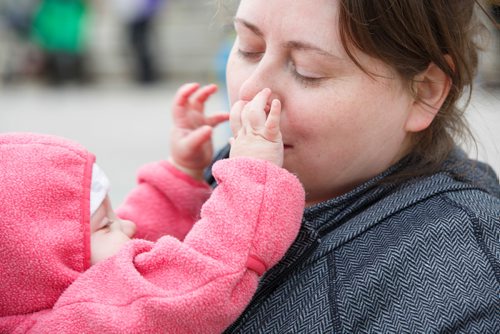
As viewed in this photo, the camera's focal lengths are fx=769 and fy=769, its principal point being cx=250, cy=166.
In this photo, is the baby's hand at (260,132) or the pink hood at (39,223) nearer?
the pink hood at (39,223)

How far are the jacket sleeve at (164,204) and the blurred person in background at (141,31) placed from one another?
9551 mm

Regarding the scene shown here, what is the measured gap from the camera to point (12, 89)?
38.7ft

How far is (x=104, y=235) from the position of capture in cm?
163

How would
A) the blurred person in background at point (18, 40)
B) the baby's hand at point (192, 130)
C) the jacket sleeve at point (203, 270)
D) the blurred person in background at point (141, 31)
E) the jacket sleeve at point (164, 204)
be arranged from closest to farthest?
the jacket sleeve at point (203, 270), the jacket sleeve at point (164, 204), the baby's hand at point (192, 130), the blurred person in background at point (141, 31), the blurred person in background at point (18, 40)

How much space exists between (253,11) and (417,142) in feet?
1.63

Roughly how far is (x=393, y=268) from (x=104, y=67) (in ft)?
38.5

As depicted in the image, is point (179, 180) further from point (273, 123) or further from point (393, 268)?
point (393, 268)

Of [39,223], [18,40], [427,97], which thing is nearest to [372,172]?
[427,97]

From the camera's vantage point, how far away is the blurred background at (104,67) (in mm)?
8570

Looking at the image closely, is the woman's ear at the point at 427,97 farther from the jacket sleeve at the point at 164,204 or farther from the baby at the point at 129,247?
the jacket sleeve at the point at 164,204

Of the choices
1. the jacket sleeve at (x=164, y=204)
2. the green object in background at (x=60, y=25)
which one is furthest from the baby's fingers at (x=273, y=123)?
the green object in background at (x=60, y=25)

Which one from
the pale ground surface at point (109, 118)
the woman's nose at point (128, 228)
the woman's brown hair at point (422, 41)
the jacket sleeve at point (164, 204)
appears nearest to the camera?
the woman's brown hair at point (422, 41)

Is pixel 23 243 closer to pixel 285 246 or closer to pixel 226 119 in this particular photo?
pixel 285 246

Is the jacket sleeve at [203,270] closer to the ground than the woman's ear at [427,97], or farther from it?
closer to the ground
